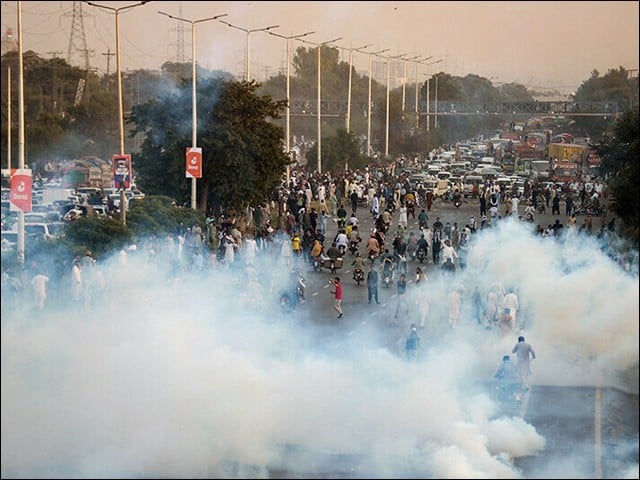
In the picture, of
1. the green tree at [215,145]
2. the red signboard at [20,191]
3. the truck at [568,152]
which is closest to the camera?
the red signboard at [20,191]

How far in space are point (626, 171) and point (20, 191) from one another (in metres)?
18.6

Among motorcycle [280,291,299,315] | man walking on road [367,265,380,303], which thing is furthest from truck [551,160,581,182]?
motorcycle [280,291,299,315]

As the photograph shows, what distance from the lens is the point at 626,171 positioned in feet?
126

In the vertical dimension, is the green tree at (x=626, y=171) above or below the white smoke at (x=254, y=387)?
above

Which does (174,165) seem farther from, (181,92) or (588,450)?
(588,450)

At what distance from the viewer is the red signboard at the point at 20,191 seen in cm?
2472

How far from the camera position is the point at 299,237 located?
43.1 m

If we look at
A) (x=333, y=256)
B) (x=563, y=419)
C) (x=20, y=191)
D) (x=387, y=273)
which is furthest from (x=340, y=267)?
(x=563, y=419)

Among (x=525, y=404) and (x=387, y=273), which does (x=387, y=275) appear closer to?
(x=387, y=273)

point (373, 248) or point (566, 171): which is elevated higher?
point (566, 171)

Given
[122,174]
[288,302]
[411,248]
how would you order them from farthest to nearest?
[411,248] → [122,174] → [288,302]

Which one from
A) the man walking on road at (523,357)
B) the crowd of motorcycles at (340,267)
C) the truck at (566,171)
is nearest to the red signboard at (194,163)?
the crowd of motorcycles at (340,267)

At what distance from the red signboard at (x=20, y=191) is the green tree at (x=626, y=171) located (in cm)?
1149

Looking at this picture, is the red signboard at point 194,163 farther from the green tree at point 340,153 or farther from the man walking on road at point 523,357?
the green tree at point 340,153
